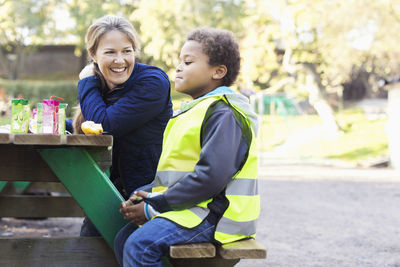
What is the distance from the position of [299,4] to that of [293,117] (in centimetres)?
646

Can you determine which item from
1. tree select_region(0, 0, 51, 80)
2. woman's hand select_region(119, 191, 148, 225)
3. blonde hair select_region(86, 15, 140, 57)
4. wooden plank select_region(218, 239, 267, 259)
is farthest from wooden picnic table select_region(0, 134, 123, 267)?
tree select_region(0, 0, 51, 80)

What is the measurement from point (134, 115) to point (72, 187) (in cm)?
54

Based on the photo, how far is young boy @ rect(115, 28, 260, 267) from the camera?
7.45 ft

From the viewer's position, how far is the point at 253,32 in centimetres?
2102

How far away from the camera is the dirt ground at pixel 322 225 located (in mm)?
4539

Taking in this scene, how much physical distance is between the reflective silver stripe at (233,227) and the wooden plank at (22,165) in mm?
972

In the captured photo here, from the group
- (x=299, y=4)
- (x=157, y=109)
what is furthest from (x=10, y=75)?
(x=157, y=109)

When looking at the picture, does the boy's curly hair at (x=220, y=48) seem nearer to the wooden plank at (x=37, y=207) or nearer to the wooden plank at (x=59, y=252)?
the wooden plank at (x=59, y=252)

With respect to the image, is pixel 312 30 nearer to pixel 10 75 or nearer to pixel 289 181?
pixel 289 181

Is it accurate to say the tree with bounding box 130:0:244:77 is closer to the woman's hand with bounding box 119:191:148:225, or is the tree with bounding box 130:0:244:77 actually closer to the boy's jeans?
the woman's hand with bounding box 119:191:148:225

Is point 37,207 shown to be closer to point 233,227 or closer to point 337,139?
point 233,227

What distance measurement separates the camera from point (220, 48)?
106 inches

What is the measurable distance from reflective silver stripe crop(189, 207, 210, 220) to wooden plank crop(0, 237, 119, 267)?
0.68 meters

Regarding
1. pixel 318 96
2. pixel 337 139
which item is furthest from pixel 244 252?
pixel 318 96
